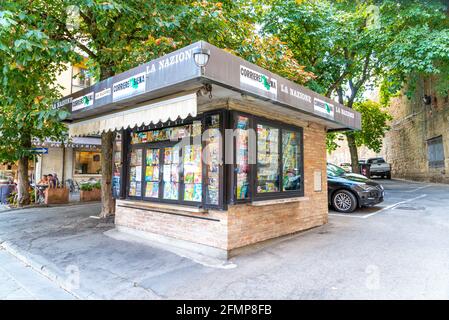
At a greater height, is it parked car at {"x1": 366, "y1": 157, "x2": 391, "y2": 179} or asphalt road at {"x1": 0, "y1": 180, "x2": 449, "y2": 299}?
parked car at {"x1": 366, "y1": 157, "x2": 391, "y2": 179}

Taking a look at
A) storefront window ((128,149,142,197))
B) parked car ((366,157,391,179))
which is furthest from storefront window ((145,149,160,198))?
parked car ((366,157,391,179))

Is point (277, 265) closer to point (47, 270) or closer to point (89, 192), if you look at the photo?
point (47, 270)

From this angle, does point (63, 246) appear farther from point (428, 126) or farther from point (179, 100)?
point (428, 126)

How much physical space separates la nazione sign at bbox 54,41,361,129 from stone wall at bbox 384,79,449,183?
16672 millimetres

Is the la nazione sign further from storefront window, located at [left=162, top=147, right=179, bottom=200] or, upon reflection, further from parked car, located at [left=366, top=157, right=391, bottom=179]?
parked car, located at [left=366, top=157, right=391, bottom=179]

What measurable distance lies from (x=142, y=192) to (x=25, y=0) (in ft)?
16.4

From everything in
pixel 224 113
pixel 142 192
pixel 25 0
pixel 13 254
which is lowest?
pixel 13 254

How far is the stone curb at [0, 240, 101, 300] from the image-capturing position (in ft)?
12.6

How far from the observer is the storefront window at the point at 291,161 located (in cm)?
627

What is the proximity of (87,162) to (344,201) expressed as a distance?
16.8 m

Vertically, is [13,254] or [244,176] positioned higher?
[244,176]

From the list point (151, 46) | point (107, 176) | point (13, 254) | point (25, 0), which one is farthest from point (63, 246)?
point (25, 0)

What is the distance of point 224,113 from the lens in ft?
16.6

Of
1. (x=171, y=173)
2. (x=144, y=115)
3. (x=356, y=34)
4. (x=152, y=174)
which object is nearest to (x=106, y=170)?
(x=152, y=174)
